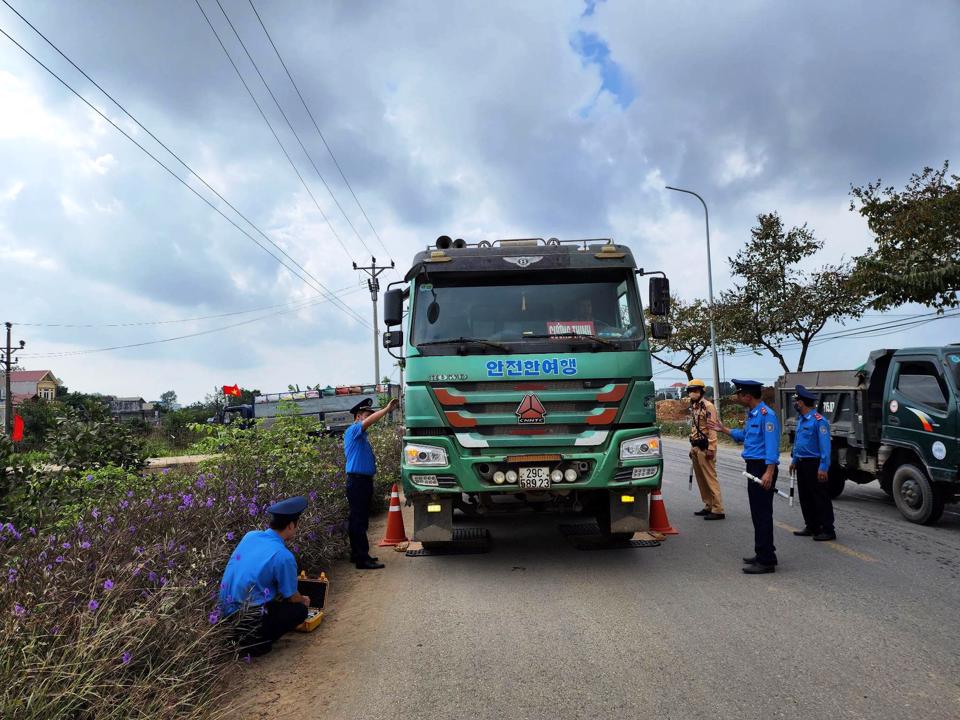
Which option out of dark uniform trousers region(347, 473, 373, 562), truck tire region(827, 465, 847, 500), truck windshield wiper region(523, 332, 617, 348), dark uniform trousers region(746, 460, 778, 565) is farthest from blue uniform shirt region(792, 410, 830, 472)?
dark uniform trousers region(347, 473, 373, 562)

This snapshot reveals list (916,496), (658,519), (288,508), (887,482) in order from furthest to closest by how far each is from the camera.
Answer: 1. (887,482)
2. (916,496)
3. (658,519)
4. (288,508)

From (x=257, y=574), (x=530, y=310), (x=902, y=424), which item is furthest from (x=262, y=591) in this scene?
(x=902, y=424)

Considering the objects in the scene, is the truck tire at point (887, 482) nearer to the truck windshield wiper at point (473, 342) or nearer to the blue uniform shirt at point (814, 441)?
the blue uniform shirt at point (814, 441)

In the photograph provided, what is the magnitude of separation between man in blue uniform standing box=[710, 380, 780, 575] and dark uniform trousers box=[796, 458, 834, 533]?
123cm

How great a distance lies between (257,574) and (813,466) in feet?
19.0

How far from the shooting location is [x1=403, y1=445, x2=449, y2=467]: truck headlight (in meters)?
5.86

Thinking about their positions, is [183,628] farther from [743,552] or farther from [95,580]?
[743,552]

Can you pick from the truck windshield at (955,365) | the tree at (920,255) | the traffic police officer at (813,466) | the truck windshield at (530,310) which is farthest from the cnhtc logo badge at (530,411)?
the tree at (920,255)

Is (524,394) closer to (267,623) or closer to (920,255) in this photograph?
(267,623)

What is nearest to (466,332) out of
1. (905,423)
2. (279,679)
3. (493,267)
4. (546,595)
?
(493,267)

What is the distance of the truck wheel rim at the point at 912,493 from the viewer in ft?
26.2

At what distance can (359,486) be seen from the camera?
6551 millimetres

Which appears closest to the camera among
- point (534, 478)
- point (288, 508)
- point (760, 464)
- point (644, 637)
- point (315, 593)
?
point (644, 637)

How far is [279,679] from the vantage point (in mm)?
3857
